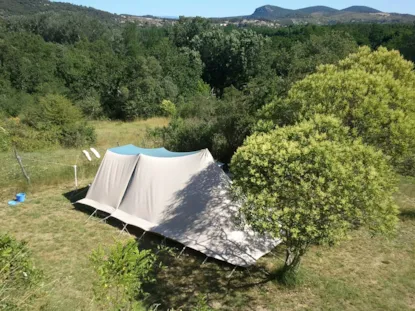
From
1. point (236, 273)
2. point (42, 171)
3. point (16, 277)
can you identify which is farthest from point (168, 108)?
point (16, 277)

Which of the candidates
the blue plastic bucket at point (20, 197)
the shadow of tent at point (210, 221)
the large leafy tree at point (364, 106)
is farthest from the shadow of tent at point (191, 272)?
the blue plastic bucket at point (20, 197)

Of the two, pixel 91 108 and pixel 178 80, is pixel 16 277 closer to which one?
pixel 91 108

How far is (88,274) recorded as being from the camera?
7836 millimetres

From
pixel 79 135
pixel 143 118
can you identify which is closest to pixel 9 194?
pixel 79 135

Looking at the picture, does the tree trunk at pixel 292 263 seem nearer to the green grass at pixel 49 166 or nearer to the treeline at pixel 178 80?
the treeline at pixel 178 80

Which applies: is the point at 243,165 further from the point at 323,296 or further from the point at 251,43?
the point at 251,43

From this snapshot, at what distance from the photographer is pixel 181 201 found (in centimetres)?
877

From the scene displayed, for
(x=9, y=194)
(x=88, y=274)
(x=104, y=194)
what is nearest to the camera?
(x=88, y=274)

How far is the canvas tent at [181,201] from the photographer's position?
7969mm

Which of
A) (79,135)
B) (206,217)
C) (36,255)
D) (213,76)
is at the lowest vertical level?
(213,76)

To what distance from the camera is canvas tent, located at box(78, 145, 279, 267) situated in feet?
26.1

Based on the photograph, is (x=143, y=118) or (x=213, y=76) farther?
(x=213, y=76)

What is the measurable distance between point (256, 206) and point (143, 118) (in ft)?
80.4

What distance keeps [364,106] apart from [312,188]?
2762mm
